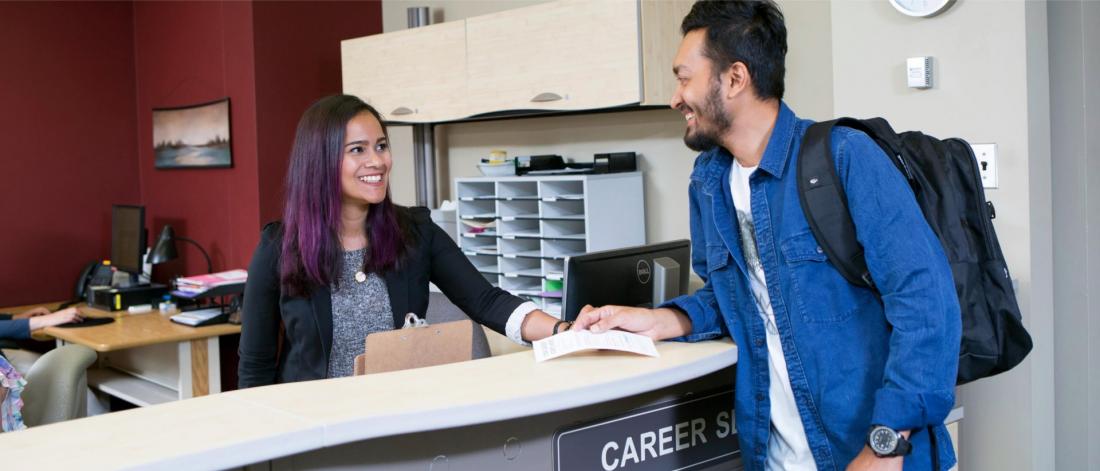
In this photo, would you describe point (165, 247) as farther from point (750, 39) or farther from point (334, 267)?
point (750, 39)

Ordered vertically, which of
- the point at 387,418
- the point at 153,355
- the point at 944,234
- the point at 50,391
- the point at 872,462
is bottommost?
the point at 153,355

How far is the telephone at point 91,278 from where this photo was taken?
5.71m

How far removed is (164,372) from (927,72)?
367cm

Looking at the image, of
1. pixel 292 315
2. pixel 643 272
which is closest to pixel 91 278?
pixel 292 315

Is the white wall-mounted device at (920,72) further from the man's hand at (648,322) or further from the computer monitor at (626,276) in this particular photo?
the man's hand at (648,322)

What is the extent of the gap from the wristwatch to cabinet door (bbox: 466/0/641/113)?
237 cm

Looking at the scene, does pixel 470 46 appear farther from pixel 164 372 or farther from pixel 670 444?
pixel 670 444

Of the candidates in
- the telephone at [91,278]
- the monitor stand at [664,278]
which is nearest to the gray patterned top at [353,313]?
the monitor stand at [664,278]

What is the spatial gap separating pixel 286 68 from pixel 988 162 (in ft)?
12.8

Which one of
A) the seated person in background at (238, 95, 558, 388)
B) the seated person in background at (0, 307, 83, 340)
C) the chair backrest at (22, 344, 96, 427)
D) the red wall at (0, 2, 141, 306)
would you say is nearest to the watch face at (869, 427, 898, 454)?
the seated person in background at (238, 95, 558, 388)

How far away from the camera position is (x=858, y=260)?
1605 millimetres

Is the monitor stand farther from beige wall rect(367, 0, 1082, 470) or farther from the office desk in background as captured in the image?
the office desk in background

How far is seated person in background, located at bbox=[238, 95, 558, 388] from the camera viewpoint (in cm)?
225

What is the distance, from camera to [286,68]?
215 inches
